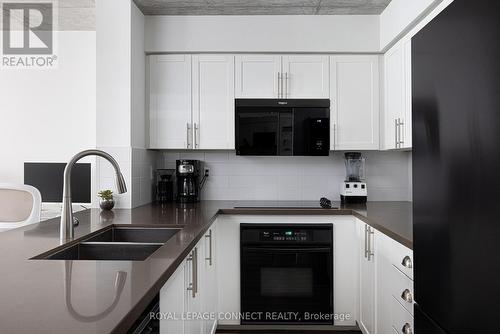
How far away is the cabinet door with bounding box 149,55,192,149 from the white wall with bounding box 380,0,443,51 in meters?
1.55

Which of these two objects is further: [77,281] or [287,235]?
[287,235]

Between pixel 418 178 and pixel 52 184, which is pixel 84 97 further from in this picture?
pixel 418 178

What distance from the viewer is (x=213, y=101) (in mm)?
3174

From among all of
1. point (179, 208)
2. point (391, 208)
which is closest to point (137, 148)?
point (179, 208)

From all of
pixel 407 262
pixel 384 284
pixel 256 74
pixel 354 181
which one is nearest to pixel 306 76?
pixel 256 74

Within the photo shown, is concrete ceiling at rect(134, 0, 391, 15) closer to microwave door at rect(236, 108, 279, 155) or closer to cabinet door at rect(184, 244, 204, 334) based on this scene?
microwave door at rect(236, 108, 279, 155)

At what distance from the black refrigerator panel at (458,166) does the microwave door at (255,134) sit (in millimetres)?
2070

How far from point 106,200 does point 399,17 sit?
2388 mm

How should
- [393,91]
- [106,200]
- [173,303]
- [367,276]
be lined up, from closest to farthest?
1. [173,303]
2. [367,276]
3. [106,200]
4. [393,91]

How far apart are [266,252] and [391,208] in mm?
978

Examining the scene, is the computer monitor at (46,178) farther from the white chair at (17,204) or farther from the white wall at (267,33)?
the white wall at (267,33)

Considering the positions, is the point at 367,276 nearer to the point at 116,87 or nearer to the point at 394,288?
the point at 394,288

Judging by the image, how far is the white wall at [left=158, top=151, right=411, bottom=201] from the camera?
3418 millimetres

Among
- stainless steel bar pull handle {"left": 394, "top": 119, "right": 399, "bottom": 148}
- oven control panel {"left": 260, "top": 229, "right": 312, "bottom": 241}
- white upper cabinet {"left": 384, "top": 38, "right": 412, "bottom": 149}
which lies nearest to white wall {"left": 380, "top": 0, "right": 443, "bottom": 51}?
white upper cabinet {"left": 384, "top": 38, "right": 412, "bottom": 149}
